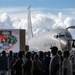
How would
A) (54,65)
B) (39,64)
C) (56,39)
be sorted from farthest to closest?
(56,39)
(39,64)
(54,65)

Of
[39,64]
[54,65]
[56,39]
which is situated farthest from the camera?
[56,39]

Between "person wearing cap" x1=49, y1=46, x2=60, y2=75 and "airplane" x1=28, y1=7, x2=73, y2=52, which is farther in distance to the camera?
"airplane" x1=28, y1=7, x2=73, y2=52

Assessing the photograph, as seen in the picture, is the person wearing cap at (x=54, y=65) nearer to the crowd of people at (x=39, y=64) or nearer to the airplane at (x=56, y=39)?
the crowd of people at (x=39, y=64)

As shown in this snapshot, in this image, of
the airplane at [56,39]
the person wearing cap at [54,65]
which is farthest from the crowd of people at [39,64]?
the airplane at [56,39]

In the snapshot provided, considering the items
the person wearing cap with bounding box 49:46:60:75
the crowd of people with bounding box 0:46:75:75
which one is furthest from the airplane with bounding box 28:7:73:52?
the person wearing cap with bounding box 49:46:60:75

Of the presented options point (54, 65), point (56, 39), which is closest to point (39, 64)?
point (54, 65)

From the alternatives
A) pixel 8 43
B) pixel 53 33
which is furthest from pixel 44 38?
pixel 8 43

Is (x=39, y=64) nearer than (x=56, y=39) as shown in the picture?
Yes

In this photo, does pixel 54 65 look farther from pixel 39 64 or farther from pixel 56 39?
pixel 56 39

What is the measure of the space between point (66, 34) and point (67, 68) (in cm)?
2947

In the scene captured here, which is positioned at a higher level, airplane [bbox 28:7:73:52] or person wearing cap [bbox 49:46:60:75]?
airplane [bbox 28:7:73:52]

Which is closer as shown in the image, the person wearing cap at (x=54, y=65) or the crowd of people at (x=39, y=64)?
the person wearing cap at (x=54, y=65)

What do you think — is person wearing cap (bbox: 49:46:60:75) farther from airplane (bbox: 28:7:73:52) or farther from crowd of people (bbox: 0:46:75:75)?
airplane (bbox: 28:7:73:52)

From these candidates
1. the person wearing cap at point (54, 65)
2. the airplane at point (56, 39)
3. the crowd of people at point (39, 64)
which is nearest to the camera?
the person wearing cap at point (54, 65)
